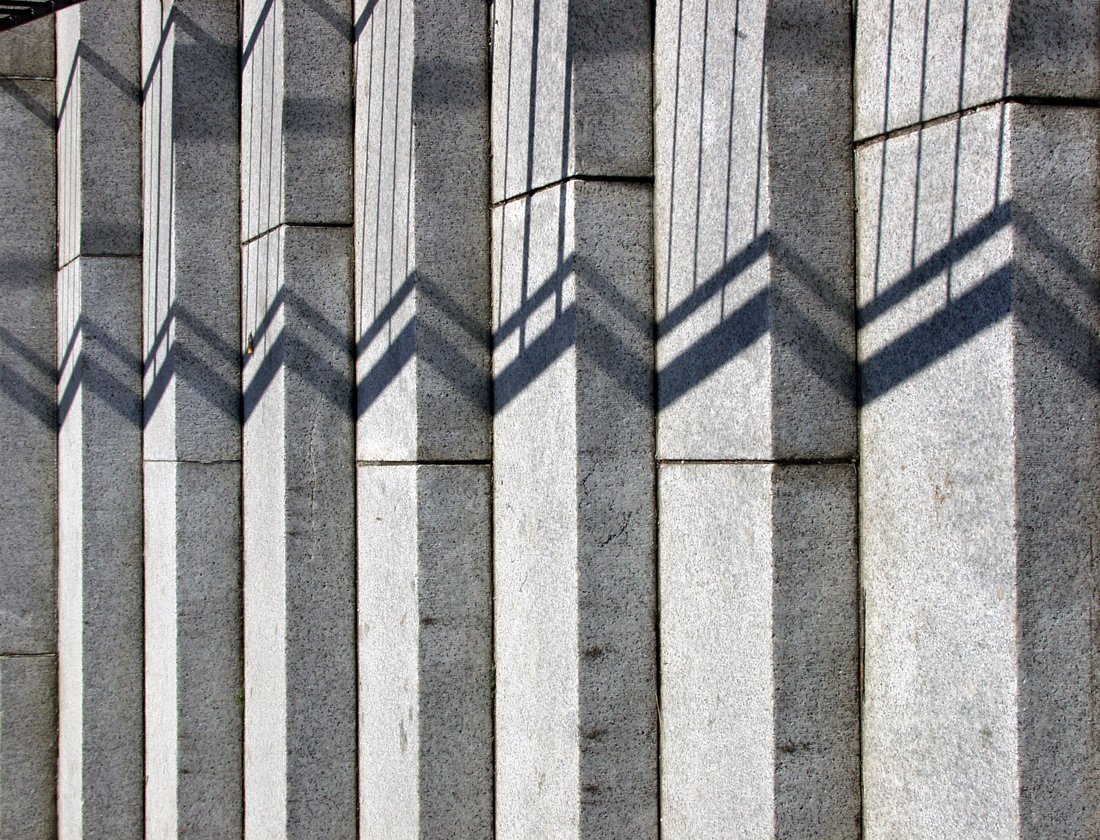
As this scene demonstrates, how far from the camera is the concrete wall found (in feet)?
12.6

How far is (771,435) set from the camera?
438cm

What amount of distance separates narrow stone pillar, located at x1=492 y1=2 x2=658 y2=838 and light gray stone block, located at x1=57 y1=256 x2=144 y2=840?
3.40 m

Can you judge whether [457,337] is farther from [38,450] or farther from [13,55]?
[13,55]

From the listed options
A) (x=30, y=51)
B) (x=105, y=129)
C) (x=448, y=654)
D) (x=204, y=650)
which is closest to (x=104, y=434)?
(x=204, y=650)

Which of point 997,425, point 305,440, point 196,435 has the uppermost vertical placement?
point 196,435

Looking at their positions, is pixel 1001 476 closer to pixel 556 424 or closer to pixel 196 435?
pixel 556 424

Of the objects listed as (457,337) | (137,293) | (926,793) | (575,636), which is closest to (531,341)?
(457,337)

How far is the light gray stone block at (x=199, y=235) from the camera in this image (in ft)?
24.5

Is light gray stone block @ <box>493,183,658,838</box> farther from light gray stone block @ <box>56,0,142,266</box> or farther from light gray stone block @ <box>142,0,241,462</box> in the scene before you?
light gray stone block @ <box>56,0,142,266</box>

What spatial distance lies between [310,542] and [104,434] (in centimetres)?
201

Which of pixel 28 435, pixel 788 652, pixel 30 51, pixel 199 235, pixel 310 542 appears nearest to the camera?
pixel 788 652

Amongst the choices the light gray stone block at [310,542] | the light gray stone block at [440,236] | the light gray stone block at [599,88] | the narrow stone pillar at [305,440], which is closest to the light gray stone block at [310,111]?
the narrow stone pillar at [305,440]

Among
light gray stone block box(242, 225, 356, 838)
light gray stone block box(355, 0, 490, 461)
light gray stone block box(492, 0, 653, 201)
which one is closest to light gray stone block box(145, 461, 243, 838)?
light gray stone block box(242, 225, 356, 838)

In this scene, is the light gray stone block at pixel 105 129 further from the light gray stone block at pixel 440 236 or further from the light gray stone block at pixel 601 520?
the light gray stone block at pixel 601 520
